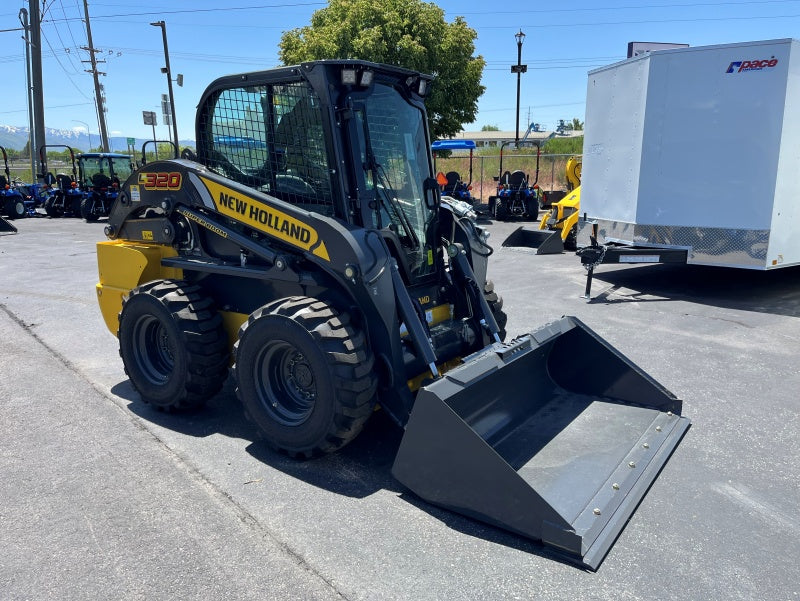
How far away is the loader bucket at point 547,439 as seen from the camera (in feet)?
10.1

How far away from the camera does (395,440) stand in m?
4.30

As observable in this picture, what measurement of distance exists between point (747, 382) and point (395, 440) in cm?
343

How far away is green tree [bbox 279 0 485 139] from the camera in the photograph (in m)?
20.8

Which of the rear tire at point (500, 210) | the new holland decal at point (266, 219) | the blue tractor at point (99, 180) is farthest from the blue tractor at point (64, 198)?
the new holland decal at point (266, 219)

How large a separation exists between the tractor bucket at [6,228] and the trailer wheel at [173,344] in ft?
51.8

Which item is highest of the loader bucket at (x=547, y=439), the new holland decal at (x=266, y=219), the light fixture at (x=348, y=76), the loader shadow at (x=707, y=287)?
the light fixture at (x=348, y=76)

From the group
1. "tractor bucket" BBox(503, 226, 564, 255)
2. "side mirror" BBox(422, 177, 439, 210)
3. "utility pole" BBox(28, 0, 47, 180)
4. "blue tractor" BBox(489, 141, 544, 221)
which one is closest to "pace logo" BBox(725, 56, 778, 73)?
"tractor bucket" BBox(503, 226, 564, 255)

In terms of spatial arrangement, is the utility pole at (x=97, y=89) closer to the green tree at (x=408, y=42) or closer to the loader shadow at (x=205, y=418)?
the green tree at (x=408, y=42)

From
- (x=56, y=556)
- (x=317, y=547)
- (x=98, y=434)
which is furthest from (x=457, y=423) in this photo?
(x=98, y=434)

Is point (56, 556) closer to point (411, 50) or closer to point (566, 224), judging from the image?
point (566, 224)

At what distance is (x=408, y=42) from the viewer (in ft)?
68.0

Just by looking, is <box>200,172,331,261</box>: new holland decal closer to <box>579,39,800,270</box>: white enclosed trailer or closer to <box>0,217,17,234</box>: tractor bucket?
<box>579,39,800,270</box>: white enclosed trailer

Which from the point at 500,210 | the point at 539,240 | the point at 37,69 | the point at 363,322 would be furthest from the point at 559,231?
the point at 37,69

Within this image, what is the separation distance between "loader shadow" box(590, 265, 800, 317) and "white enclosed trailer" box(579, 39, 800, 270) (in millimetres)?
539
